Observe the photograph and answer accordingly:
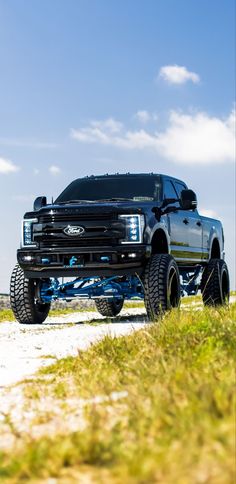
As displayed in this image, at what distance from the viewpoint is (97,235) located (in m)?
12.2

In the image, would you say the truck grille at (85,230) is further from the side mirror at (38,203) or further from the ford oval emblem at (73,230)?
the side mirror at (38,203)

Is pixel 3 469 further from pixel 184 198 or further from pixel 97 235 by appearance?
pixel 184 198

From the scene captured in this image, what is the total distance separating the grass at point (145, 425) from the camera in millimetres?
3088

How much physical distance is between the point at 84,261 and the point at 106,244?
0.44 metres

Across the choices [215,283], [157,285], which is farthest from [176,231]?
[157,285]

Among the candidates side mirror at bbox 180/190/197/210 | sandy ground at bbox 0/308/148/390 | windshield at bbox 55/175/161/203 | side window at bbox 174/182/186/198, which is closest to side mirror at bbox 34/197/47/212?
windshield at bbox 55/175/161/203

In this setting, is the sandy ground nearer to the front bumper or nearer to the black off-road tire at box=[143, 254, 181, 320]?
the black off-road tire at box=[143, 254, 181, 320]

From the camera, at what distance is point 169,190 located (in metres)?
14.1

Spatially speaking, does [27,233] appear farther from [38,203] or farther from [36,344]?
[36,344]

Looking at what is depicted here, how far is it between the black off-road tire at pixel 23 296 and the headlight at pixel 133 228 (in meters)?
1.94

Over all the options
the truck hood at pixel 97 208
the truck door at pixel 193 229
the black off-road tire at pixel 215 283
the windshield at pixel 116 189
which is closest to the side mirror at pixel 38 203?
the windshield at pixel 116 189

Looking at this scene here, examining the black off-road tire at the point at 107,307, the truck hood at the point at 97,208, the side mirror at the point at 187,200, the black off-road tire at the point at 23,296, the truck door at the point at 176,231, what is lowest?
the black off-road tire at the point at 107,307

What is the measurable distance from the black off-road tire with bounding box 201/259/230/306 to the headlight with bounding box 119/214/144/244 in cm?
297

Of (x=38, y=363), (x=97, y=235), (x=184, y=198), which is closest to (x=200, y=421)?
(x=38, y=363)
